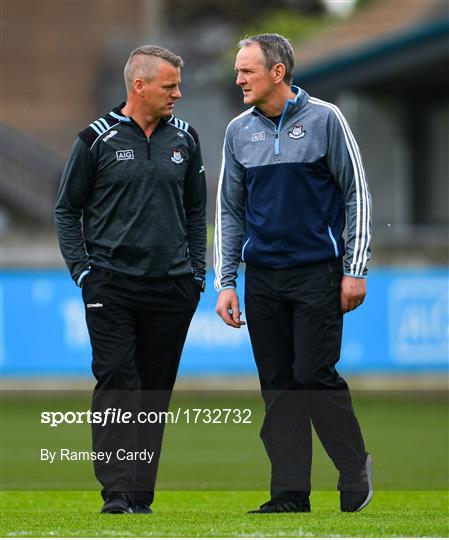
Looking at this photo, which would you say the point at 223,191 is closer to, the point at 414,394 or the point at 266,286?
the point at 266,286

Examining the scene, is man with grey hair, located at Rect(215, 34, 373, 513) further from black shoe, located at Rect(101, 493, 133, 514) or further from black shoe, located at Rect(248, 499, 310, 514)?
black shoe, located at Rect(101, 493, 133, 514)

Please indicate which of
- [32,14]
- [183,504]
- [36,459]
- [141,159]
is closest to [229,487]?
[183,504]

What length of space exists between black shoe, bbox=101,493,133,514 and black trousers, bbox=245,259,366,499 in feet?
2.21

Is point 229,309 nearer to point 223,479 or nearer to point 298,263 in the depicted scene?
point 298,263

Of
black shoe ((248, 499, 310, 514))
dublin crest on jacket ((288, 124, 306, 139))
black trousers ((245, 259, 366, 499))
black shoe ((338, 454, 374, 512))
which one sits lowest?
black shoe ((248, 499, 310, 514))

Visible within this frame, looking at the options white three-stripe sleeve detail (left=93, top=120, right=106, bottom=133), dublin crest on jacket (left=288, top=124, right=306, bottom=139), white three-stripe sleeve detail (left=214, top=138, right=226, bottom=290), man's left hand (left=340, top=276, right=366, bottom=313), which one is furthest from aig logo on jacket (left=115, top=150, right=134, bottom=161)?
man's left hand (left=340, top=276, right=366, bottom=313)

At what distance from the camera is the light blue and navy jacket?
7066mm

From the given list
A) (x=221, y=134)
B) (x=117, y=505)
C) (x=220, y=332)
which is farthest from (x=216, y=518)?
(x=221, y=134)

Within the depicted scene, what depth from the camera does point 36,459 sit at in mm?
11328

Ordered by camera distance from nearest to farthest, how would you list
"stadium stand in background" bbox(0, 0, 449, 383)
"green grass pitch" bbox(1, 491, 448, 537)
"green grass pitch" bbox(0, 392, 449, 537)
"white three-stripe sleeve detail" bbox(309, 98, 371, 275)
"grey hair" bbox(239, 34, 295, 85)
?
"green grass pitch" bbox(1, 491, 448, 537), "green grass pitch" bbox(0, 392, 449, 537), "white three-stripe sleeve detail" bbox(309, 98, 371, 275), "grey hair" bbox(239, 34, 295, 85), "stadium stand in background" bbox(0, 0, 449, 383)

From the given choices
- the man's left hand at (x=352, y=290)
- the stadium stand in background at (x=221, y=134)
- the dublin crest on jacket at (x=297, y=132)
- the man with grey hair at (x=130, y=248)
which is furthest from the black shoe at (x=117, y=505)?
the stadium stand in background at (x=221, y=134)

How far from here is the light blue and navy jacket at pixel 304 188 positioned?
278 inches

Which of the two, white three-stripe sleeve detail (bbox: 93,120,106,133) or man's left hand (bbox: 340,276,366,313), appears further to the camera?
white three-stripe sleeve detail (bbox: 93,120,106,133)

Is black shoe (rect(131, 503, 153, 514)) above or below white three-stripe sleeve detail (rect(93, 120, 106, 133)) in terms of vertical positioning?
below
